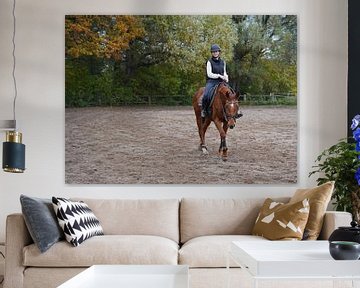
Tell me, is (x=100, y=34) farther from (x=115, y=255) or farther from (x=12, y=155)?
(x=115, y=255)

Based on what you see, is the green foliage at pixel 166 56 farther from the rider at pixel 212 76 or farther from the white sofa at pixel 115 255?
the white sofa at pixel 115 255

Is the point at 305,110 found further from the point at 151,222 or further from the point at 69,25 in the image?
the point at 69,25

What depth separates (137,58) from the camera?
5598 mm

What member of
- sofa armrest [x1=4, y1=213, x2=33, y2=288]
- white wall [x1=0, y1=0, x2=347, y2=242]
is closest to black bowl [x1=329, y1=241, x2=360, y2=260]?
sofa armrest [x1=4, y1=213, x2=33, y2=288]

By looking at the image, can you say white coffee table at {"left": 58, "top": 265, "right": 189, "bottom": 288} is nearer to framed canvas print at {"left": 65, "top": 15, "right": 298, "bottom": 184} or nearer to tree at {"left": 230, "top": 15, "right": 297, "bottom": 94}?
framed canvas print at {"left": 65, "top": 15, "right": 298, "bottom": 184}

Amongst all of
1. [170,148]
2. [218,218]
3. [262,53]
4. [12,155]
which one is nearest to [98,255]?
[12,155]

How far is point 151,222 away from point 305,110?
67.0 inches

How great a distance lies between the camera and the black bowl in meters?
3.11

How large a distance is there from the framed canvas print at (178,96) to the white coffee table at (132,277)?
2211 mm

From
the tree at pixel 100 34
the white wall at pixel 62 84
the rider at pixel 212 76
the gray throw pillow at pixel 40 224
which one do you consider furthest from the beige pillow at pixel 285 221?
the tree at pixel 100 34

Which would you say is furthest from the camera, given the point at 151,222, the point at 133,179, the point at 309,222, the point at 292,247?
the point at 133,179

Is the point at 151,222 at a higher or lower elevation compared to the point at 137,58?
lower

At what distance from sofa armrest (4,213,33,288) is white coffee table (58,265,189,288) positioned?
1.05 meters

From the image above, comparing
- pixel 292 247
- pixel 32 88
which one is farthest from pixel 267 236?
pixel 32 88
